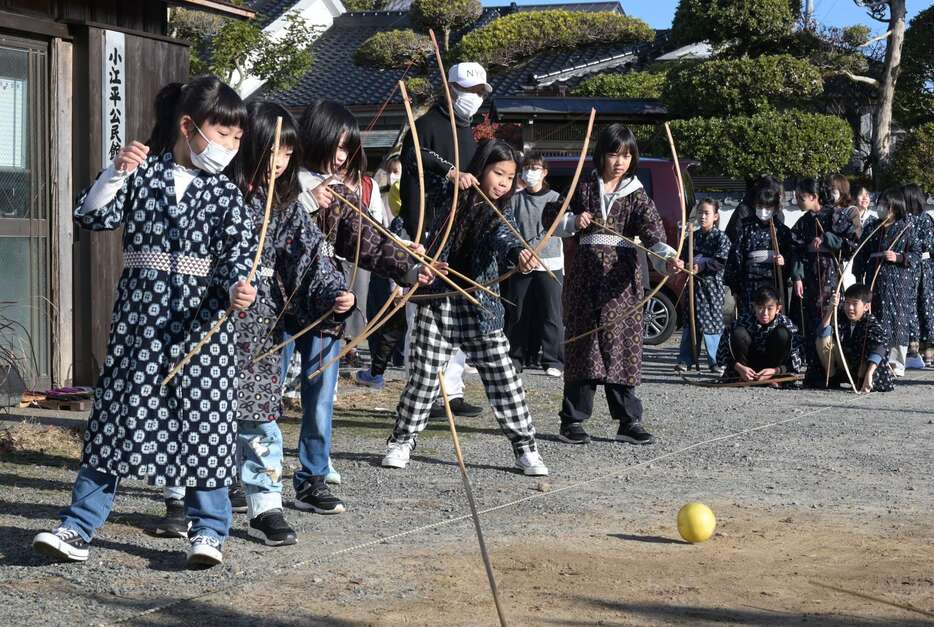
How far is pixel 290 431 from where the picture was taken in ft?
23.2

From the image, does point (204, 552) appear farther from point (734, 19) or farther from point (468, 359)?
point (734, 19)

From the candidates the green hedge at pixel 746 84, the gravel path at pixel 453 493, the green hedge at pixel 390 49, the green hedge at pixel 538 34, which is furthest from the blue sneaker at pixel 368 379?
the green hedge at pixel 390 49

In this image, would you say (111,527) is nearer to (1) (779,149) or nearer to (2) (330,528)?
(2) (330,528)

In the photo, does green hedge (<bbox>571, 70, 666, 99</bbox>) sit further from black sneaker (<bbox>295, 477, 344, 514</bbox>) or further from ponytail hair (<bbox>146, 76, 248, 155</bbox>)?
ponytail hair (<bbox>146, 76, 248, 155</bbox>)

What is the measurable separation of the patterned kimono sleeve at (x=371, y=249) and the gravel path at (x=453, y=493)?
0.94m

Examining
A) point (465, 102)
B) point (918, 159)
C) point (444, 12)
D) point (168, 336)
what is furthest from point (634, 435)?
point (444, 12)

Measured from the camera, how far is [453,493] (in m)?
5.48

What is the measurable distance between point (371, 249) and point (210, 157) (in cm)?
115

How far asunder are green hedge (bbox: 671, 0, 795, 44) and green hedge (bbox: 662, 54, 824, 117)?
1.63 feet

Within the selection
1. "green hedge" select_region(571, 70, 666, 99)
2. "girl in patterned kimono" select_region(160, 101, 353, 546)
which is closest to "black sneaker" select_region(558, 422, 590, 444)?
"girl in patterned kimono" select_region(160, 101, 353, 546)

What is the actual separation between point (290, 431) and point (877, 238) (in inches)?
230

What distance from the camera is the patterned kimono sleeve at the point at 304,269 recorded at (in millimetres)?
4668

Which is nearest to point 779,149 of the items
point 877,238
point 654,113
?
point 654,113

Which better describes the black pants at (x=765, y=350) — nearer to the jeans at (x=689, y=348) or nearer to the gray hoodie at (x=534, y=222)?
the jeans at (x=689, y=348)
